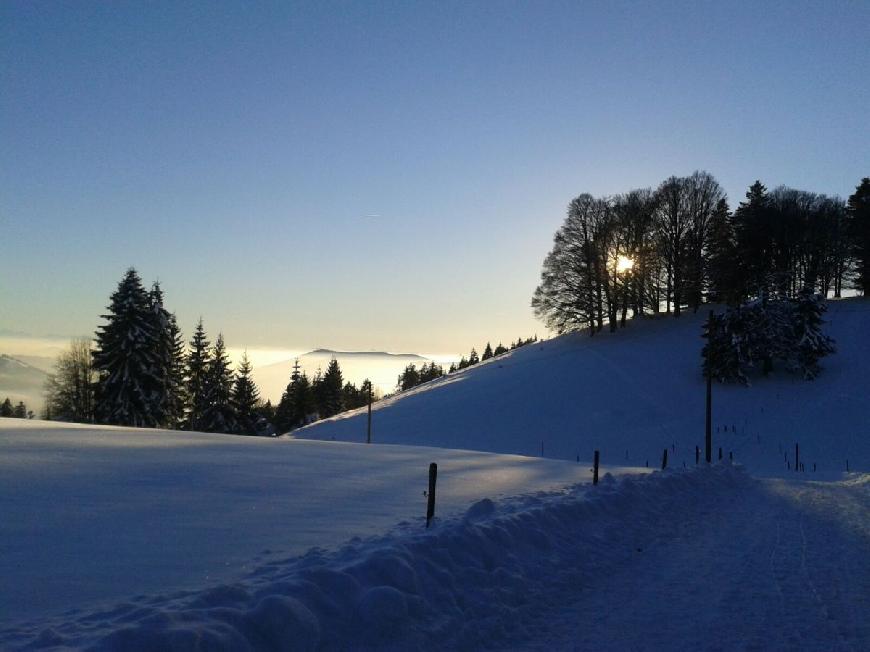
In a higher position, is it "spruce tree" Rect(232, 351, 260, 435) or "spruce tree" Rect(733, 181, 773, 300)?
"spruce tree" Rect(733, 181, 773, 300)

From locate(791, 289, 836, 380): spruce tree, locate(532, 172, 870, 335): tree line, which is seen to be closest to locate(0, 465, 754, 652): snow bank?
locate(791, 289, 836, 380): spruce tree

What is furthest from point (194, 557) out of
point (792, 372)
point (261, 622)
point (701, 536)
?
point (792, 372)

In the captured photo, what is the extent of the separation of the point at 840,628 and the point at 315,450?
1504 centimetres

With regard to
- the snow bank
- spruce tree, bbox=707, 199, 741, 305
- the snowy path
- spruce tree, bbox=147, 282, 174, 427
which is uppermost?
spruce tree, bbox=707, 199, 741, 305

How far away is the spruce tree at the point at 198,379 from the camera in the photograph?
54000 millimetres

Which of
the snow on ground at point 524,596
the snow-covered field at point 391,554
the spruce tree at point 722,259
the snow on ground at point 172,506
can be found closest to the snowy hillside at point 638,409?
the spruce tree at point 722,259

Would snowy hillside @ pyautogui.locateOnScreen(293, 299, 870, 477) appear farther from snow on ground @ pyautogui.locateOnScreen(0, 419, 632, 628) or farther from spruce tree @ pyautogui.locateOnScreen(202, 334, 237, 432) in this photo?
snow on ground @ pyautogui.locateOnScreen(0, 419, 632, 628)

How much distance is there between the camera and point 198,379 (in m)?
55.0

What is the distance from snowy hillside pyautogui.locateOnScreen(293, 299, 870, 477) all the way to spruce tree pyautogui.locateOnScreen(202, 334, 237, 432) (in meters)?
8.62

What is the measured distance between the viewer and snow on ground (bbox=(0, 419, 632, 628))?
18.6 ft

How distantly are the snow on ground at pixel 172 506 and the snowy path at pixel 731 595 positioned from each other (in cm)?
282

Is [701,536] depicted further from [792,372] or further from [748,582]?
Result: [792,372]

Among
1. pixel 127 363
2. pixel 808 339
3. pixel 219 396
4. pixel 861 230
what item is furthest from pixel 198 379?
pixel 861 230

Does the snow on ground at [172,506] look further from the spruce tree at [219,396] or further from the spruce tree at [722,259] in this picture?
the spruce tree at [722,259]
